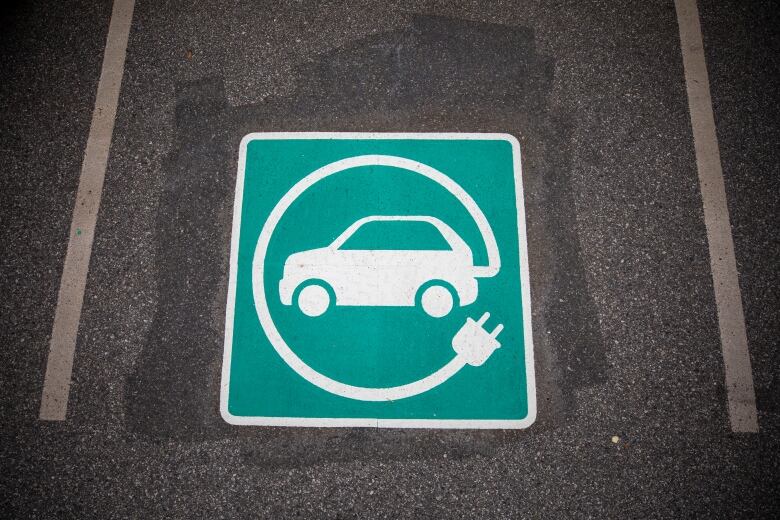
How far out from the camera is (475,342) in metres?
2.52

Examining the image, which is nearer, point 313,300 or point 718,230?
point 313,300

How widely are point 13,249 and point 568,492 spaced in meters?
3.70

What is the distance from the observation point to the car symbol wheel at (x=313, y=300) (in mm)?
2559

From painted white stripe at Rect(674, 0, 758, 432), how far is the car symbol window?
172 centimetres

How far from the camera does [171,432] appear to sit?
2457 mm

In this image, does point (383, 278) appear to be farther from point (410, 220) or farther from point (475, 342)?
point (475, 342)

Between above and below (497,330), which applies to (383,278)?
above

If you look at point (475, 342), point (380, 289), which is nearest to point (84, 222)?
point (380, 289)

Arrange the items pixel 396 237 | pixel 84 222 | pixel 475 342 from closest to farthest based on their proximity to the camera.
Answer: pixel 475 342 → pixel 396 237 → pixel 84 222

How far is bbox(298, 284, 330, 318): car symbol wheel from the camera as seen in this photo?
2559 millimetres

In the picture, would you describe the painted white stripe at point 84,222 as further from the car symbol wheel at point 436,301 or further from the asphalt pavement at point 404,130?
the car symbol wheel at point 436,301

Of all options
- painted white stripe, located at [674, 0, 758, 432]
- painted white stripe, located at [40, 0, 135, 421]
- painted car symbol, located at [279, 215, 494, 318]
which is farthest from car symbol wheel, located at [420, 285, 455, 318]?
painted white stripe, located at [40, 0, 135, 421]

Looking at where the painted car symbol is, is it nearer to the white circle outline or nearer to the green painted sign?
the green painted sign

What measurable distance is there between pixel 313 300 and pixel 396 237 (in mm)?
636
